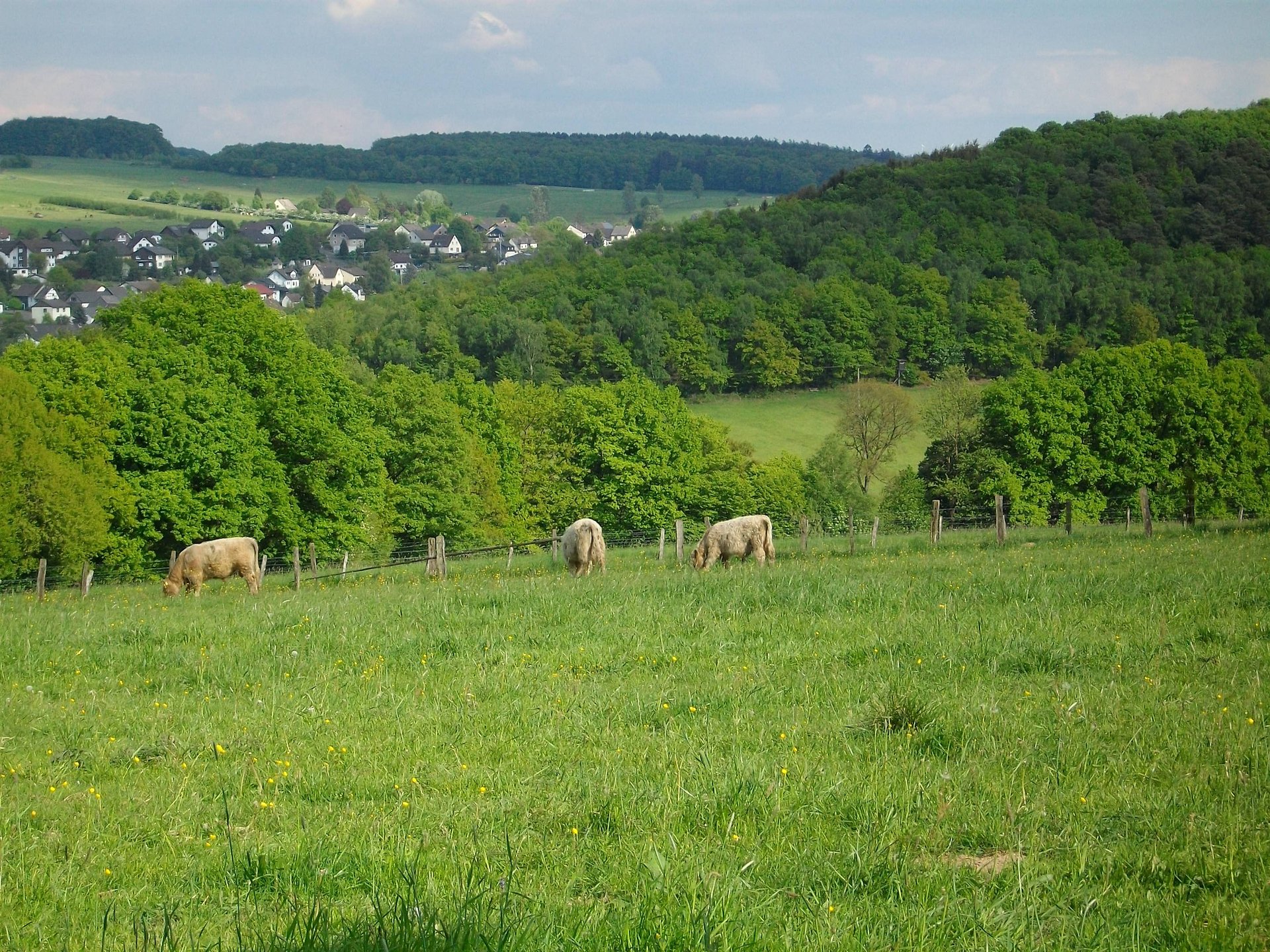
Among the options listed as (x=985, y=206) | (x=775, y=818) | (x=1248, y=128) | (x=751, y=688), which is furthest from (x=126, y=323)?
(x=1248, y=128)

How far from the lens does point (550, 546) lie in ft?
159

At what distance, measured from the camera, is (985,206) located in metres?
123

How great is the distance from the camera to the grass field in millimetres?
5793

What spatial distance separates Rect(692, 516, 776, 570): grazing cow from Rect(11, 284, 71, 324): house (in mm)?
143604

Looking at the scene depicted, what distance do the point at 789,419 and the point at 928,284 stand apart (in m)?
27.2

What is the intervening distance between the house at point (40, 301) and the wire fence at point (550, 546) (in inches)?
4669

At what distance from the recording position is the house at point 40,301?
484 feet

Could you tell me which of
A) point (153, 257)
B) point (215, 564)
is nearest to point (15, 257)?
point (153, 257)

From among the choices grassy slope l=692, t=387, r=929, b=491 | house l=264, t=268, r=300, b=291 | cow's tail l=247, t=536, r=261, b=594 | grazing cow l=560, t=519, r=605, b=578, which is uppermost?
house l=264, t=268, r=300, b=291

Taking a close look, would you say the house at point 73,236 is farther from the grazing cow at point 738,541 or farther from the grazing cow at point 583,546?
the grazing cow at point 738,541

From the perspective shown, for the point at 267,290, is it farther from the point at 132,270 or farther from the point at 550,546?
the point at 550,546

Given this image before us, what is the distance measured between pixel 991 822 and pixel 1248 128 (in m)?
138

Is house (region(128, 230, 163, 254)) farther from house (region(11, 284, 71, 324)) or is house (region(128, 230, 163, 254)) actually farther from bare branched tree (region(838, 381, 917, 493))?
bare branched tree (region(838, 381, 917, 493))

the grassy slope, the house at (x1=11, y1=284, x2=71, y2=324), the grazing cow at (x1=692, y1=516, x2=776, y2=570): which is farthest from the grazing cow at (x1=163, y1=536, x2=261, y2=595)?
the house at (x1=11, y1=284, x2=71, y2=324)
